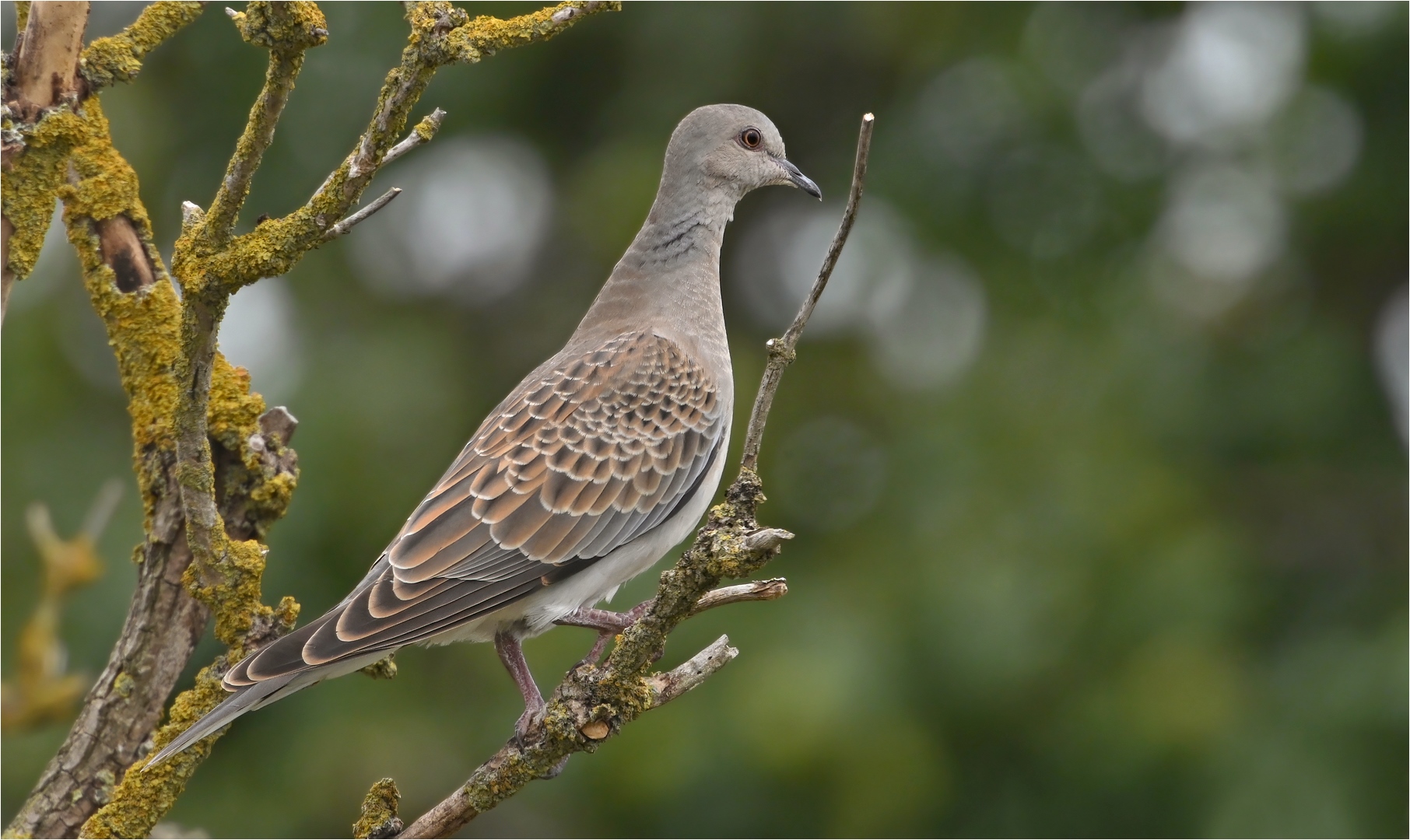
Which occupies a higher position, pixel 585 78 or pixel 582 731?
pixel 585 78

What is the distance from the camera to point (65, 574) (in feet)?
11.0

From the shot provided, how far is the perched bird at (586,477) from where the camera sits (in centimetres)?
353

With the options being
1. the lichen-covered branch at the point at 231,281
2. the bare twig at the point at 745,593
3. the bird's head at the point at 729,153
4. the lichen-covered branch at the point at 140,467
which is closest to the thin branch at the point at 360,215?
the lichen-covered branch at the point at 231,281

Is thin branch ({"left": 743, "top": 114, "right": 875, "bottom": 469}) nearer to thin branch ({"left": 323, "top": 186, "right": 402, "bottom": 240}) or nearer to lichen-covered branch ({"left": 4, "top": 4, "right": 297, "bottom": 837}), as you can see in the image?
thin branch ({"left": 323, "top": 186, "right": 402, "bottom": 240})

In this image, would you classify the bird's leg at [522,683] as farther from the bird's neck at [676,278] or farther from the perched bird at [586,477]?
the bird's neck at [676,278]

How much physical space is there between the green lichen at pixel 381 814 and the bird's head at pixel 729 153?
2.49 m

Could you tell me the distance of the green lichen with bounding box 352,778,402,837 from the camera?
3363mm

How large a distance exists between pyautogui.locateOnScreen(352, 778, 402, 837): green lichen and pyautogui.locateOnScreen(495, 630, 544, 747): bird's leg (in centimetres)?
35

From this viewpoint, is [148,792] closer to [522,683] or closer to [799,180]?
[522,683]

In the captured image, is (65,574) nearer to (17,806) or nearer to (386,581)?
(386,581)

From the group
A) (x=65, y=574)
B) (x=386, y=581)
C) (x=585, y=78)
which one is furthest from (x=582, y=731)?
(x=585, y=78)

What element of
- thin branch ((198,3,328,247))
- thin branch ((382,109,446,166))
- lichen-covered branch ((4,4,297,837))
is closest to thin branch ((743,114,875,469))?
thin branch ((382,109,446,166))

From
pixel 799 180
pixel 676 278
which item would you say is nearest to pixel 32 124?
pixel 676 278

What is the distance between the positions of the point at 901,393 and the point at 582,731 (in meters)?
4.92
